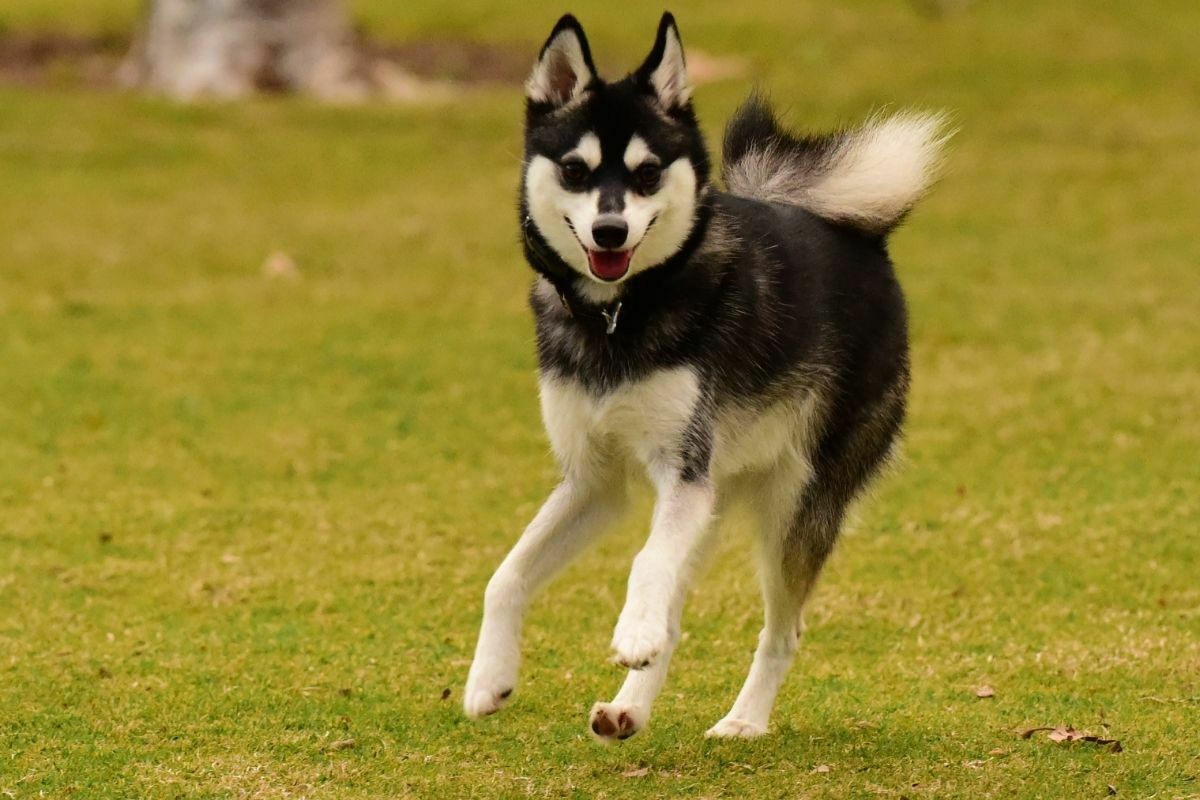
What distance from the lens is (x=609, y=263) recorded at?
4.85 m

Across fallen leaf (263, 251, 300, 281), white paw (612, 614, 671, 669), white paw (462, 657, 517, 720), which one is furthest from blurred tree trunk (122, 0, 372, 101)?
white paw (612, 614, 671, 669)

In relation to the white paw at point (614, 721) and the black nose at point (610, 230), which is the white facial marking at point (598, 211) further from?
the white paw at point (614, 721)

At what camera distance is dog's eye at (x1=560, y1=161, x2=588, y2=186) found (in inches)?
193

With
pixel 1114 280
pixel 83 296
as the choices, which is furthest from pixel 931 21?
pixel 83 296

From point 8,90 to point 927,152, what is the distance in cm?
1379

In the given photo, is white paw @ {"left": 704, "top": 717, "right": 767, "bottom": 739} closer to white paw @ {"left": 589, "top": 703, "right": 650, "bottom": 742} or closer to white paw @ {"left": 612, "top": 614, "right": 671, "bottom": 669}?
white paw @ {"left": 589, "top": 703, "right": 650, "bottom": 742}

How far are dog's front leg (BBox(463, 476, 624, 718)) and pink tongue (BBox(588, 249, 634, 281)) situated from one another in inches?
24.1

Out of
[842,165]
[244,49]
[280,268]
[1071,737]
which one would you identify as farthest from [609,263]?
[244,49]

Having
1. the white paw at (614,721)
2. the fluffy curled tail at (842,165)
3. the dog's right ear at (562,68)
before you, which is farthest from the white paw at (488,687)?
the fluffy curled tail at (842,165)

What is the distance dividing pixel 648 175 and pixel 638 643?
1257 millimetres

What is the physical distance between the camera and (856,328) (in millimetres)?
5582

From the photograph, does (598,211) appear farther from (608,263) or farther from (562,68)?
(562,68)

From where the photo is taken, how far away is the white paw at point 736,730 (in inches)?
210

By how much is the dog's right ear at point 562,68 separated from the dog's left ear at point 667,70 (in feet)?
0.51
